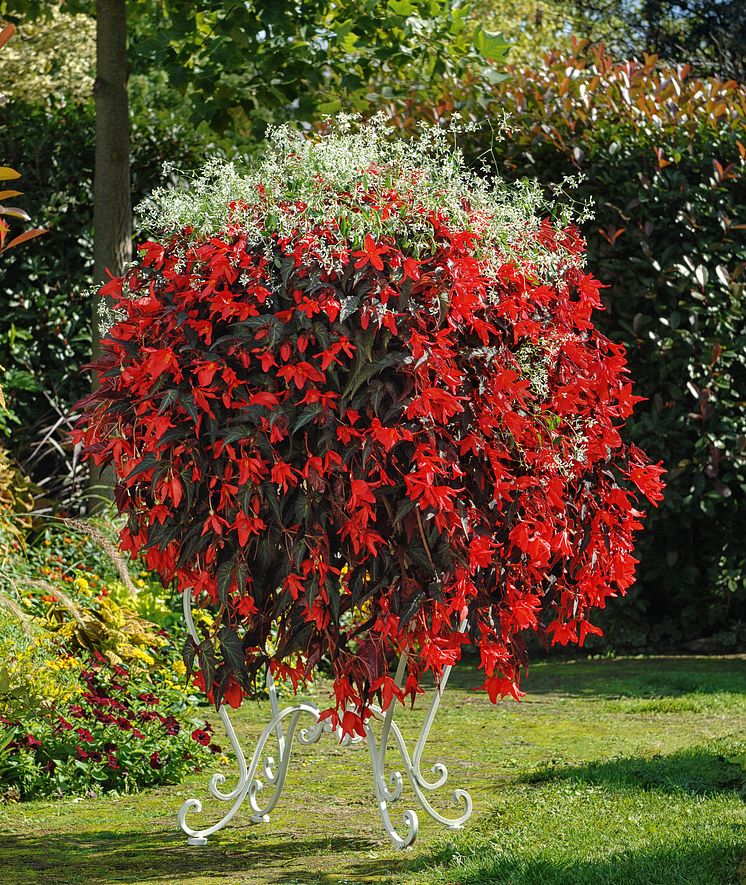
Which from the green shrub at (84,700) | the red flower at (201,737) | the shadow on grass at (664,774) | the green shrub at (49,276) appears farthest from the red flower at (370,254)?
the green shrub at (49,276)

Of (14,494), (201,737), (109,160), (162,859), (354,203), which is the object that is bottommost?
(14,494)

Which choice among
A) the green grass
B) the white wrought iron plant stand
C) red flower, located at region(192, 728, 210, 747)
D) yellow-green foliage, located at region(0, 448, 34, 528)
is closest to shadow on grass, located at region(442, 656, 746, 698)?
the green grass

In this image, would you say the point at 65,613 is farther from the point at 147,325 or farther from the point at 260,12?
the point at 260,12

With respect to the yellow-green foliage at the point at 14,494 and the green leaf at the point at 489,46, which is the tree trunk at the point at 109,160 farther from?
the green leaf at the point at 489,46

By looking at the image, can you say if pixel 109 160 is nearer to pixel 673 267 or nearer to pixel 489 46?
pixel 489 46

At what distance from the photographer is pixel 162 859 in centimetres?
365

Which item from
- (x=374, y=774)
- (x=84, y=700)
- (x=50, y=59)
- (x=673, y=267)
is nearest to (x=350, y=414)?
(x=374, y=774)

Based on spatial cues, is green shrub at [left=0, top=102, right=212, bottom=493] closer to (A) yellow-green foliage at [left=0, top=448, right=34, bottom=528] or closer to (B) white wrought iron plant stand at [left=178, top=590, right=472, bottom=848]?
(A) yellow-green foliage at [left=0, top=448, right=34, bottom=528]

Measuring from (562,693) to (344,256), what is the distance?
4050 millimetres

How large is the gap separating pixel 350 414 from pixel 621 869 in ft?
5.18

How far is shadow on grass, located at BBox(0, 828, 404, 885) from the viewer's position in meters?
3.44

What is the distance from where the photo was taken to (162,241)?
369cm

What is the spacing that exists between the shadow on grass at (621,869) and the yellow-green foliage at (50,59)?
1175cm

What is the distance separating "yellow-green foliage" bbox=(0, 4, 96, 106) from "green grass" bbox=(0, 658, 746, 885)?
10046mm
